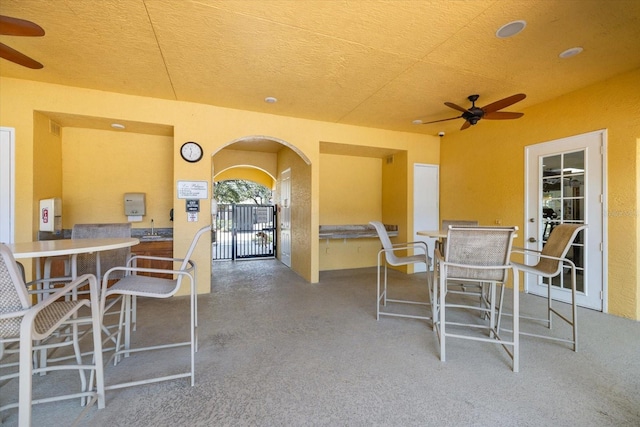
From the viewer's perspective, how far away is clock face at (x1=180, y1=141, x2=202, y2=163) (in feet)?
13.2

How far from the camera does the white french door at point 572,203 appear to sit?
3.41 metres

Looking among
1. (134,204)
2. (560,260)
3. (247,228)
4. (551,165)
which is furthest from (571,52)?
(247,228)

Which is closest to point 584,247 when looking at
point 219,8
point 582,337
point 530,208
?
→ point 530,208

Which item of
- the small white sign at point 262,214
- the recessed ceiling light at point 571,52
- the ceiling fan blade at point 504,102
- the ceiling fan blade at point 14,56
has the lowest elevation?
the small white sign at point 262,214

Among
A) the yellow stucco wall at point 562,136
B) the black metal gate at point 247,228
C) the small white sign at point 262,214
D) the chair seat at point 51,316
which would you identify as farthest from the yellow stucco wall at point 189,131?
the chair seat at point 51,316

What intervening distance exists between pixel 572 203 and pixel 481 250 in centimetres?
254

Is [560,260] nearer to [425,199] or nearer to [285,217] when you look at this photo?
[425,199]

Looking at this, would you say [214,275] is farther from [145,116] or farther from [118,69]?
[118,69]

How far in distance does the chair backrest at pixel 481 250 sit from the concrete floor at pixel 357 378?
0.72 meters

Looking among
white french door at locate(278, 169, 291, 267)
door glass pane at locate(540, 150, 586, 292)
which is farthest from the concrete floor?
white french door at locate(278, 169, 291, 267)

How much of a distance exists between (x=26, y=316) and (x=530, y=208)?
5.26 m

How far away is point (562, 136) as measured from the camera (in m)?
3.75

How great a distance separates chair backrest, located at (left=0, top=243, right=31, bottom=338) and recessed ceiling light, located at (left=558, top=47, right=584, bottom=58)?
14.2 ft

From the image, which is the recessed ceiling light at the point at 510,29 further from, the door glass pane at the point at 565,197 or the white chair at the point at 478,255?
the door glass pane at the point at 565,197
